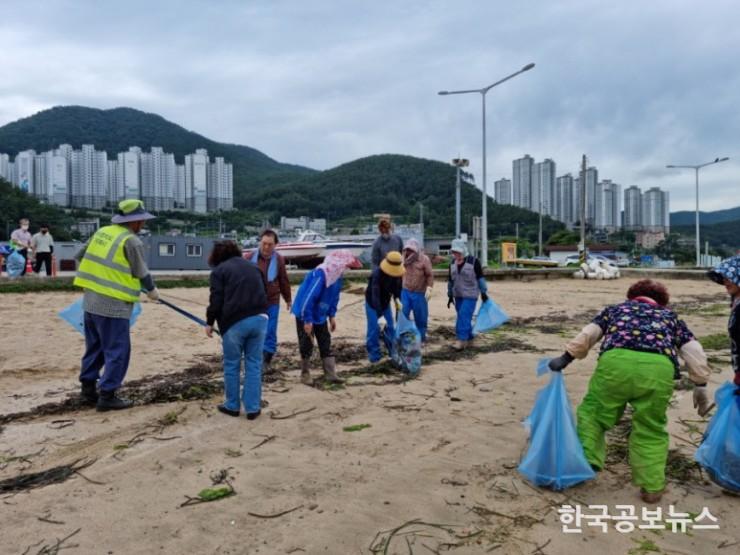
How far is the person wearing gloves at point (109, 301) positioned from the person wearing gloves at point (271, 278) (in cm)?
159

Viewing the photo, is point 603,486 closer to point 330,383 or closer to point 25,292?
point 330,383

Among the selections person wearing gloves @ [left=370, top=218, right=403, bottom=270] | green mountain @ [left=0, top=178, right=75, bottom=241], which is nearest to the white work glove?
person wearing gloves @ [left=370, top=218, right=403, bottom=270]

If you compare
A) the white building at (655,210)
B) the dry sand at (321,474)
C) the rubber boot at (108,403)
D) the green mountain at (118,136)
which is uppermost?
the green mountain at (118,136)

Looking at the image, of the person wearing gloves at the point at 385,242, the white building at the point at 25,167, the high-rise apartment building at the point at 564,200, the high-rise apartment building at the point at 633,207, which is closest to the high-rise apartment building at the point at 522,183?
the high-rise apartment building at the point at 564,200

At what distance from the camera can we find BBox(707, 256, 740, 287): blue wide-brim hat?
141 inches

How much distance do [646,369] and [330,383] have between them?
339cm

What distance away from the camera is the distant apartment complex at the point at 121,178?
85688 millimetres

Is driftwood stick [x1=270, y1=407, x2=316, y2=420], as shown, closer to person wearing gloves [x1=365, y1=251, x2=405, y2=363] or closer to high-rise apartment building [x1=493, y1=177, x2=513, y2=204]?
person wearing gloves [x1=365, y1=251, x2=405, y2=363]

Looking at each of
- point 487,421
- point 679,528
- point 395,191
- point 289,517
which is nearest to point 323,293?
point 487,421

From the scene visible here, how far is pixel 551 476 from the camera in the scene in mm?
3436

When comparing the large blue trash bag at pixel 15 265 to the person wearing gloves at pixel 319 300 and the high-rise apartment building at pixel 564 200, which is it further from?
the high-rise apartment building at pixel 564 200

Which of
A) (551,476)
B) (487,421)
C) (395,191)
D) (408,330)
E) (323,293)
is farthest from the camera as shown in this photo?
(395,191)

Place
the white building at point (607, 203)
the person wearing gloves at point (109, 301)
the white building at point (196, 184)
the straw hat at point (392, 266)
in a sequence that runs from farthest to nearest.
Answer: the white building at point (196, 184) → the white building at point (607, 203) → the straw hat at point (392, 266) → the person wearing gloves at point (109, 301)

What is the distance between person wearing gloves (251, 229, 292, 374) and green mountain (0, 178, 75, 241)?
4867 cm
